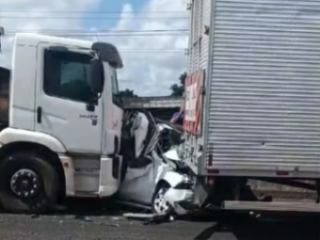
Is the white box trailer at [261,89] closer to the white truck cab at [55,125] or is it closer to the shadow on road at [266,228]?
the shadow on road at [266,228]

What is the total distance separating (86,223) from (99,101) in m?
2.02

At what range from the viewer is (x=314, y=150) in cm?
895

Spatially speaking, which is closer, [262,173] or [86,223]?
[262,173]

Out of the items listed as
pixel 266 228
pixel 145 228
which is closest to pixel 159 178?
pixel 145 228

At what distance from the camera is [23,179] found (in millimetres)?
11281

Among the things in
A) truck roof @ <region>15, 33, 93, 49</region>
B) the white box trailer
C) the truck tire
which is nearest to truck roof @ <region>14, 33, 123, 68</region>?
truck roof @ <region>15, 33, 93, 49</region>

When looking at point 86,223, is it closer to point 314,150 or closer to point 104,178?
point 104,178

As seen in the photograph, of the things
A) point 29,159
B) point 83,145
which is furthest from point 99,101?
point 29,159

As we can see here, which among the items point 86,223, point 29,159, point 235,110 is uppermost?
point 235,110

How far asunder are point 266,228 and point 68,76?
3934mm

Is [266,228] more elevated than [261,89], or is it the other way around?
[261,89]

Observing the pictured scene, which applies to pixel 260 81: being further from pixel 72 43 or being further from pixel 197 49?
pixel 72 43

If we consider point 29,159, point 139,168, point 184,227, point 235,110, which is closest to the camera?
point 235,110

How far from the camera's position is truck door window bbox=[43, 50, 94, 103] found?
11281mm
